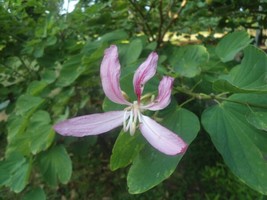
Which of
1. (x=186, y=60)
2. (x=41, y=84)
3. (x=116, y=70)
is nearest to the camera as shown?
(x=116, y=70)

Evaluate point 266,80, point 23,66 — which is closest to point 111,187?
point 23,66

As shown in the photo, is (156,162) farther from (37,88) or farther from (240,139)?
(37,88)

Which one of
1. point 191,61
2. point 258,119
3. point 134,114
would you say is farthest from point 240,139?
point 191,61

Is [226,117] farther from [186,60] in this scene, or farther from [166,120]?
[186,60]

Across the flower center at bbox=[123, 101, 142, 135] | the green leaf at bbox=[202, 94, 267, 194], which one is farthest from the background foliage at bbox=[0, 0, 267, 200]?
the flower center at bbox=[123, 101, 142, 135]

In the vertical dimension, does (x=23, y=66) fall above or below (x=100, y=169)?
above

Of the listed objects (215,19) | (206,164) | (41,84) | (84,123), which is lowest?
(206,164)

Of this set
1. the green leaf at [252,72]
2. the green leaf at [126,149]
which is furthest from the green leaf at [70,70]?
the green leaf at [252,72]
